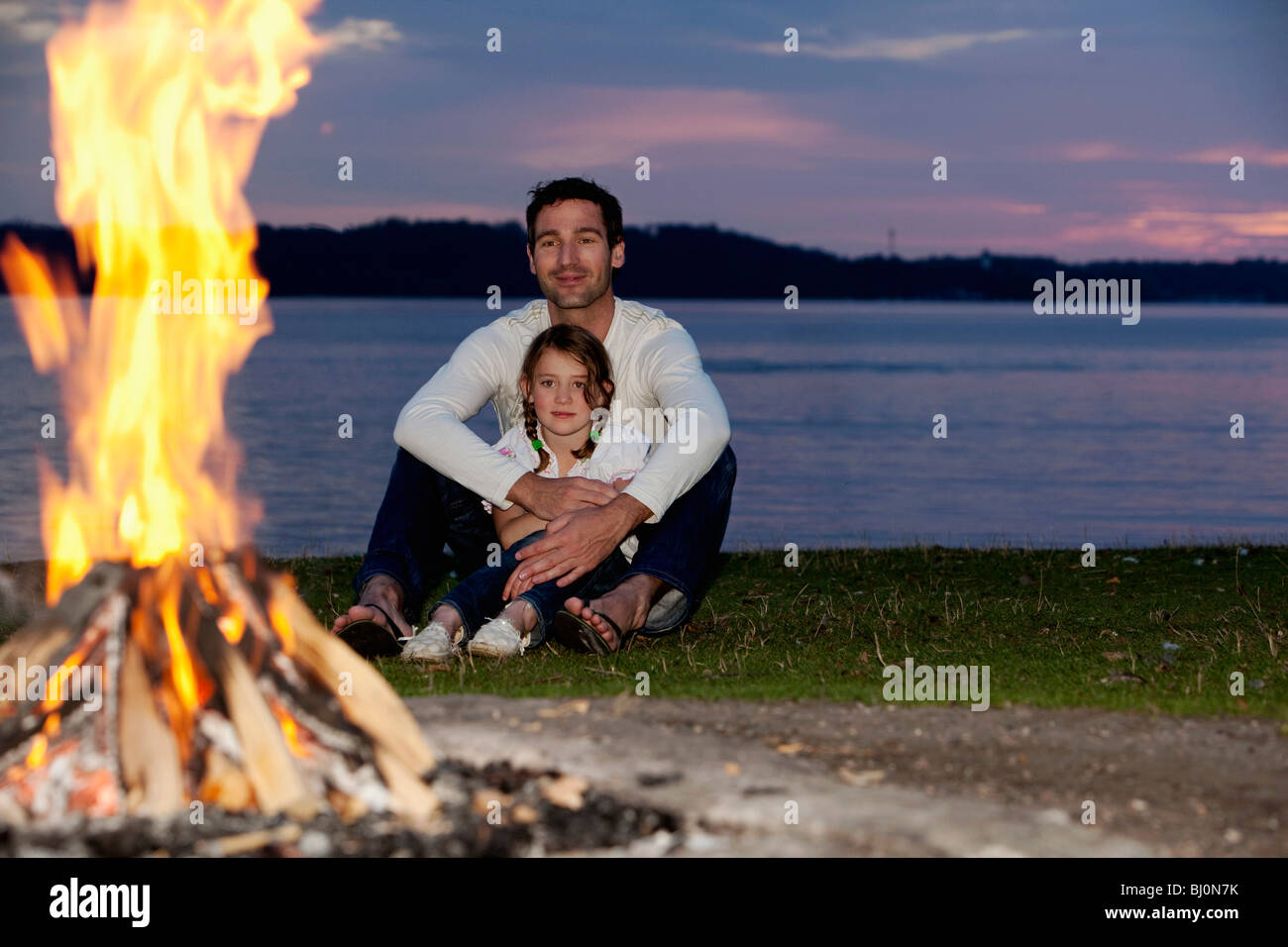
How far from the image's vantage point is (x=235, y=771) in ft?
15.9

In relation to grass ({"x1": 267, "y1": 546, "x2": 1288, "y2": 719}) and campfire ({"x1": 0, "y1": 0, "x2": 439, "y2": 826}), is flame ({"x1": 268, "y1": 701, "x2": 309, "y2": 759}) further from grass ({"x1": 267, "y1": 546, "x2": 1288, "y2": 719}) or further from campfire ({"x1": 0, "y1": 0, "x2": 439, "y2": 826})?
grass ({"x1": 267, "y1": 546, "x2": 1288, "y2": 719})

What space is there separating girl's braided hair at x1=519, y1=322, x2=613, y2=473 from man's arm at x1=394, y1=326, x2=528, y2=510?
348 mm

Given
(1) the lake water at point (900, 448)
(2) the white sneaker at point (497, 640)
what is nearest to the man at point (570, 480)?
(2) the white sneaker at point (497, 640)

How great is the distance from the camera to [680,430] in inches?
319

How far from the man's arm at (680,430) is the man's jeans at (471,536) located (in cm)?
18

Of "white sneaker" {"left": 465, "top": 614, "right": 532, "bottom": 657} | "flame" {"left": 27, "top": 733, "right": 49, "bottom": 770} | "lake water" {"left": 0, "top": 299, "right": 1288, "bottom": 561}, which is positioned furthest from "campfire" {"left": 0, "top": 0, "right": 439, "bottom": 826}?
"lake water" {"left": 0, "top": 299, "right": 1288, "bottom": 561}

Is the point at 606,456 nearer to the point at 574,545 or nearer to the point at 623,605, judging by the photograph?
the point at 574,545

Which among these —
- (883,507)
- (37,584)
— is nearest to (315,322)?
(883,507)

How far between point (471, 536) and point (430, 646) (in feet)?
5.68

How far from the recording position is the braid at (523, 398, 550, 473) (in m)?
8.60

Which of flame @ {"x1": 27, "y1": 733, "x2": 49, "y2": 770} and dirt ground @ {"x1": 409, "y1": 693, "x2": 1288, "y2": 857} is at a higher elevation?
flame @ {"x1": 27, "y1": 733, "x2": 49, "y2": 770}

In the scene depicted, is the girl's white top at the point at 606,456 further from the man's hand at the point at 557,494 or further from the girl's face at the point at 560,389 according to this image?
the man's hand at the point at 557,494
